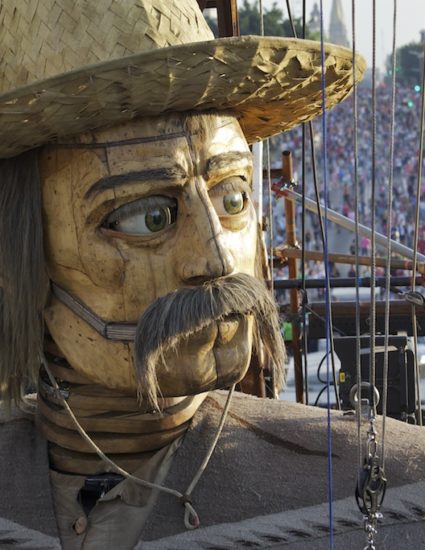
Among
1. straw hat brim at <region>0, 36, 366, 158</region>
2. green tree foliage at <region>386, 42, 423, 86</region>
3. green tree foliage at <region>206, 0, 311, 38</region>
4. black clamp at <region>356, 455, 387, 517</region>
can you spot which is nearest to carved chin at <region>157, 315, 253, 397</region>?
black clamp at <region>356, 455, 387, 517</region>

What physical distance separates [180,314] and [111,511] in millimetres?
463

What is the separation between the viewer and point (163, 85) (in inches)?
83.5

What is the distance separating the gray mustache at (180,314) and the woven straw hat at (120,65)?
1.04ft

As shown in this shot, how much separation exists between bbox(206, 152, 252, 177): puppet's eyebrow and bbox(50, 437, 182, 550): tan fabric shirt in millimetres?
535

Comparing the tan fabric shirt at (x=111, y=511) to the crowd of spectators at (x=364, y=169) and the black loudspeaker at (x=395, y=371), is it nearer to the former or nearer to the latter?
the black loudspeaker at (x=395, y=371)

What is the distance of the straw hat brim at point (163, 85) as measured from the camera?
2.09 metres

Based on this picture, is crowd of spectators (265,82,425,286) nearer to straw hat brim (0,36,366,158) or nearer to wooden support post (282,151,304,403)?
wooden support post (282,151,304,403)

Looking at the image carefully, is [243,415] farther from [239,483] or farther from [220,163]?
[220,163]

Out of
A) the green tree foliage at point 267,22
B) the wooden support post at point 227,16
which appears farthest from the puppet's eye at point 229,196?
the green tree foliage at point 267,22

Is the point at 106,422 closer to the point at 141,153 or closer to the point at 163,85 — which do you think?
the point at 141,153

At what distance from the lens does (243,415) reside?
2.55m

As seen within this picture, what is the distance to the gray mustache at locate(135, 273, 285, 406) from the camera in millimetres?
2131

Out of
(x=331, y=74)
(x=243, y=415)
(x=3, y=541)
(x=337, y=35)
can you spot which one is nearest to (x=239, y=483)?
(x=243, y=415)

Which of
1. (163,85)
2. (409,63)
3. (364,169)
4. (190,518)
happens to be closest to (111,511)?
(190,518)
